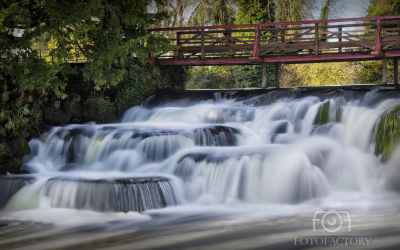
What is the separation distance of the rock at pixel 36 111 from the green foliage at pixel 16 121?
1.76ft

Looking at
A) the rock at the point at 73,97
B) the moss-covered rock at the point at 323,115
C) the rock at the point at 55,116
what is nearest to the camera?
the moss-covered rock at the point at 323,115

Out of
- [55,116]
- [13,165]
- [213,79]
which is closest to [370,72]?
[213,79]

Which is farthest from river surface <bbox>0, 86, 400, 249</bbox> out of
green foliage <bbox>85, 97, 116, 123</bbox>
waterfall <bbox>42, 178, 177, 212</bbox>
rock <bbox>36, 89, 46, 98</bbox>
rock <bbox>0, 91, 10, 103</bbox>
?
green foliage <bbox>85, 97, 116, 123</bbox>

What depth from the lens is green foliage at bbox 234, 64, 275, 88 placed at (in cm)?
2433

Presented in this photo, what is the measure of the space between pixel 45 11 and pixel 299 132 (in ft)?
26.2

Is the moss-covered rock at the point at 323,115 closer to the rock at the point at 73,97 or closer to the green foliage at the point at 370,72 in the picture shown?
the rock at the point at 73,97

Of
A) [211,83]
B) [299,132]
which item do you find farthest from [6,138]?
[211,83]

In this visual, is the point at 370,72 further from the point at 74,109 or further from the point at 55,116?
the point at 55,116

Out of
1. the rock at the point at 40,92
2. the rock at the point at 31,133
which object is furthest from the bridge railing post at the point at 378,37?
the rock at the point at 31,133

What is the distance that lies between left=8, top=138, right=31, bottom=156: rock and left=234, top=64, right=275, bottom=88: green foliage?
1566cm

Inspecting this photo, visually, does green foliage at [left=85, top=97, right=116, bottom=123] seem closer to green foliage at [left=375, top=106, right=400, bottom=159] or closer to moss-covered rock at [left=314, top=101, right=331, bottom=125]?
moss-covered rock at [left=314, top=101, right=331, bottom=125]

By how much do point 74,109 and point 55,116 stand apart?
2.51ft

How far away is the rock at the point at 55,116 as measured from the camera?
13.3 meters

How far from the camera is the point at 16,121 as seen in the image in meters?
11.3
